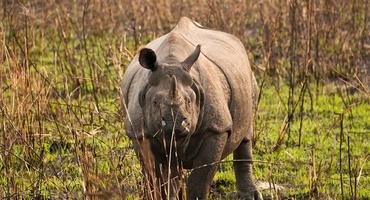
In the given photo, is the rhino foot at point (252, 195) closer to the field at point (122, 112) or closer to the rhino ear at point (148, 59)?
the field at point (122, 112)

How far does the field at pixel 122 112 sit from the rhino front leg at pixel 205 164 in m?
0.31

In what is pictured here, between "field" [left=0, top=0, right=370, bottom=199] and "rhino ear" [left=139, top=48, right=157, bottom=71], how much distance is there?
544 mm

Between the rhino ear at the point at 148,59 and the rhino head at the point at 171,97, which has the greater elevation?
the rhino ear at the point at 148,59

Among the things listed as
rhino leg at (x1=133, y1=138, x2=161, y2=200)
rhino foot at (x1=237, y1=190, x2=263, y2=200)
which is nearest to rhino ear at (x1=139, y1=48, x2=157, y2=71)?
rhino leg at (x1=133, y1=138, x2=161, y2=200)

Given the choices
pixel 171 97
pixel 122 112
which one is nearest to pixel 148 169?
pixel 171 97

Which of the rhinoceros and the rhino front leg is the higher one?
the rhinoceros

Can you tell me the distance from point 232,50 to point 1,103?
1.61 meters

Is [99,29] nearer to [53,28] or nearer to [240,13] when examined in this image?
[53,28]

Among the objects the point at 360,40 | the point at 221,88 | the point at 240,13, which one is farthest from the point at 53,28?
the point at 221,88

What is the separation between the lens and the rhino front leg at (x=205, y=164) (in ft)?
18.5

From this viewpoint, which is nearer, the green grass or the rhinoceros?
the rhinoceros

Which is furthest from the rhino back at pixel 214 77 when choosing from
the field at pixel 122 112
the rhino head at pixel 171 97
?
the field at pixel 122 112

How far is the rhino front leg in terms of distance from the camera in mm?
5625

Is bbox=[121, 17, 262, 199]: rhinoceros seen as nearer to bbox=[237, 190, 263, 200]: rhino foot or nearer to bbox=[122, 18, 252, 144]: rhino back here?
bbox=[122, 18, 252, 144]: rhino back
